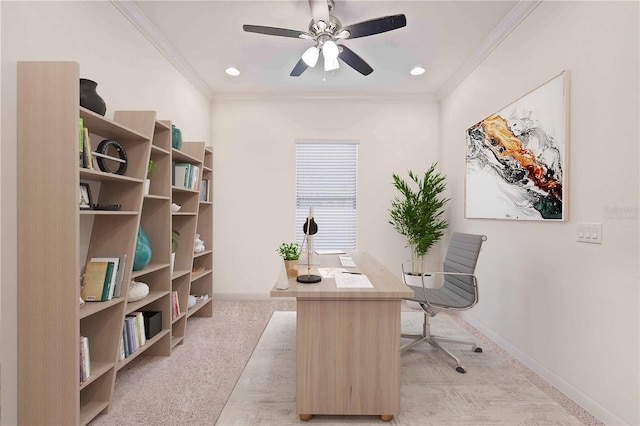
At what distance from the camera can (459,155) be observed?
3.69 m

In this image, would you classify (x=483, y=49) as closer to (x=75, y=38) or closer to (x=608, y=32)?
(x=608, y=32)

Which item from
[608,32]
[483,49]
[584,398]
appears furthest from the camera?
[483,49]

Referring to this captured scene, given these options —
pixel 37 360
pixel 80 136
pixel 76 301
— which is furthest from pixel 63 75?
pixel 37 360

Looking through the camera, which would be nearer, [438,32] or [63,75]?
[63,75]

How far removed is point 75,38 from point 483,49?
3301 millimetres

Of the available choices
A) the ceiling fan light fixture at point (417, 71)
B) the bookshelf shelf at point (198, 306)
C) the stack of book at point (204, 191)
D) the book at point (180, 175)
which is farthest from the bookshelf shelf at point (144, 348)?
the ceiling fan light fixture at point (417, 71)

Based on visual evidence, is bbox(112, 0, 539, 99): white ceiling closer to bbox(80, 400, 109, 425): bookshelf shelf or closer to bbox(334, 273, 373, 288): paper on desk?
bbox(334, 273, 373, 288): paper on desk

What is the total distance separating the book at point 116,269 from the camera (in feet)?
6.40

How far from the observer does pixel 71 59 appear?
2.00 m

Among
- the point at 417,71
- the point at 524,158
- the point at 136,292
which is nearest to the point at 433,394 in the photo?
the point at 524,158

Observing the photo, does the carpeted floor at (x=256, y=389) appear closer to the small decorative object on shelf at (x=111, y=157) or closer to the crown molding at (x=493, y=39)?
the small decorative object on shelf at (x=111, y=157)

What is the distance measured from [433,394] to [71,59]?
3.12 metres

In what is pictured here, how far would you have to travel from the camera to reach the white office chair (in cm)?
239

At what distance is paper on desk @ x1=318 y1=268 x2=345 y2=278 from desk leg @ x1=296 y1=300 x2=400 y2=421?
0.39 meters
